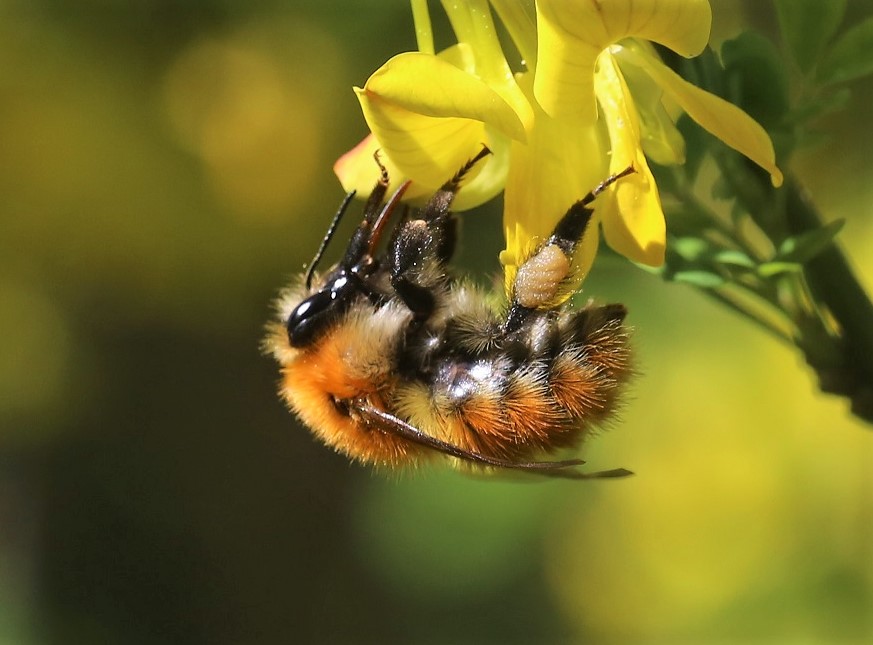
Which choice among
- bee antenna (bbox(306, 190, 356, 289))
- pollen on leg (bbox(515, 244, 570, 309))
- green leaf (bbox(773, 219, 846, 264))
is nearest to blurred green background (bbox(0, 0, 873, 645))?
bee antenna (bbox(306, 190, 356, 289))

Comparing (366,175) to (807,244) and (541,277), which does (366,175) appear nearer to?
(541,277)

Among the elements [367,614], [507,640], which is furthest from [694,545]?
[367,614]

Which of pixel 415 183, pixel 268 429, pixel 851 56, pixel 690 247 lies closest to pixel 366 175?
pixel 415 183

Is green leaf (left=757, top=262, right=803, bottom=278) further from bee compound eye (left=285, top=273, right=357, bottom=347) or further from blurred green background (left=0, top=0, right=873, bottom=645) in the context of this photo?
blurred green background (left=0, top=0, right=873, bottom=645)

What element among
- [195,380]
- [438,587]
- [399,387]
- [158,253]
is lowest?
[438,587]

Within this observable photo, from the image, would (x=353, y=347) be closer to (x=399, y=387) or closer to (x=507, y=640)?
(x=399, y=387)
